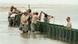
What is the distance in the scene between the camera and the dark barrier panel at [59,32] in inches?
873

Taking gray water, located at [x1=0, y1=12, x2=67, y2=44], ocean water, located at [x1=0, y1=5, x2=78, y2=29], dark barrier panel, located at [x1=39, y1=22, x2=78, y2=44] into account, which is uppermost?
ocean water, located at [x1=0, y1=5, x2=78, y2=29]

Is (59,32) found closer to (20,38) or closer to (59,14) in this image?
(20,38)

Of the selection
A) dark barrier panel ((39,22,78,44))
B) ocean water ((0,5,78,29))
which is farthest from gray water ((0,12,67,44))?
ocean water ((0,5,78,29))

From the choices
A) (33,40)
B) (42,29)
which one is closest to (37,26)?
(42,29)

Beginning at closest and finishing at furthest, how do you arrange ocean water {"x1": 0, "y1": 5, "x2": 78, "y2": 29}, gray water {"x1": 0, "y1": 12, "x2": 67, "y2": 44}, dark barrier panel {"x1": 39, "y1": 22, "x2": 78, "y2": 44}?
1. dark barrier panel {"x1": 39, "y1": 22, "x2": 78, "y2": 44}
2. gray water {"x1": 0, "y1": 12, "x2": 67, "y2": 44}
3. ocean water {"x1": 0, "y1": 5, "x2": 78, "y2": 29}

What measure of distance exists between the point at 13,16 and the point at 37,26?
15.2 ft

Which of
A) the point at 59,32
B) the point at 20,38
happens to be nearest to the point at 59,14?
the point at 20,38

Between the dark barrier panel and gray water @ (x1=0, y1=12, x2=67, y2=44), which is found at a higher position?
the dark barrier panel

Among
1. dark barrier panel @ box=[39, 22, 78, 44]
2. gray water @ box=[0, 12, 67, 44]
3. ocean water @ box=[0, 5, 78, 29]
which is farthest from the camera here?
ocean water @ box=[0, 5, 78, 29]

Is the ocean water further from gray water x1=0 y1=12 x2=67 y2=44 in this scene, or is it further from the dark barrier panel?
gray water x1=0 y1=12 x2=67 y2=44

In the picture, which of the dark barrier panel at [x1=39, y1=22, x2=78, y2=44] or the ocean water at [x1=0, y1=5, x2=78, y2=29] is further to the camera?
the ocean water at [x1=0, y1=5, x2=78, y2=29]

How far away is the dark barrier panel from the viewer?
72.8ft

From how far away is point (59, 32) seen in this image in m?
23.8

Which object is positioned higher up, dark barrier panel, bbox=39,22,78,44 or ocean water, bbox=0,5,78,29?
ocean water, bbox=0,5,78,29
